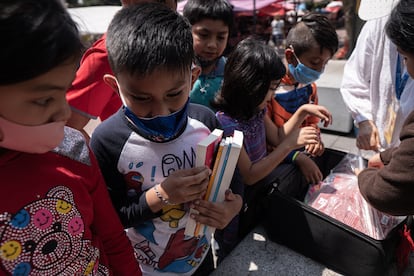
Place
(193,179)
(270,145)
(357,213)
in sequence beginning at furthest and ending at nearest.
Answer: (270,145) < (357,213) < (193,179)

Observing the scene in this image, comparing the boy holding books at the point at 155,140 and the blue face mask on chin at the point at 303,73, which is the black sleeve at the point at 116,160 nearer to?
the boy holding books at the point at 155,140

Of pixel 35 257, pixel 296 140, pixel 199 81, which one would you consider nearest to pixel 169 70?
pixel 35 257

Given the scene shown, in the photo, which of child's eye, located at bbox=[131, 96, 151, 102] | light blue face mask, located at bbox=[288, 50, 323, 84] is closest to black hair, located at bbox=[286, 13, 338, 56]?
light blue face mask, located at bbox=[288, 50, 323, 84]

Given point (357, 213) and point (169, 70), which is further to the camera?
point (357, 213)

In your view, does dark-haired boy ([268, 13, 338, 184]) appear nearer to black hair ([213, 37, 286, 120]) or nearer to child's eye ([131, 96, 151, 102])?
black hair ([213, 37, 286, 120])

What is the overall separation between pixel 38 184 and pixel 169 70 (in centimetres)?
45

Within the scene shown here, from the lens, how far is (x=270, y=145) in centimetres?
170

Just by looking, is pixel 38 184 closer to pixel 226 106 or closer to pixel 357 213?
pixel 226 106

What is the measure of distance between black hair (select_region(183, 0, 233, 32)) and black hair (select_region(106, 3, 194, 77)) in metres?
0.90

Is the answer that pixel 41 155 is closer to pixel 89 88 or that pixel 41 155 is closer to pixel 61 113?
pixel 61 113

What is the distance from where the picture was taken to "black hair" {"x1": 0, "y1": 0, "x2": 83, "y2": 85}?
1.81ft

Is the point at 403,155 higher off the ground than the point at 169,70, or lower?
lower

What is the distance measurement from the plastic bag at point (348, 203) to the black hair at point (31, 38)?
120 cm

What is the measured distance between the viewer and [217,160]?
0.90 meters
